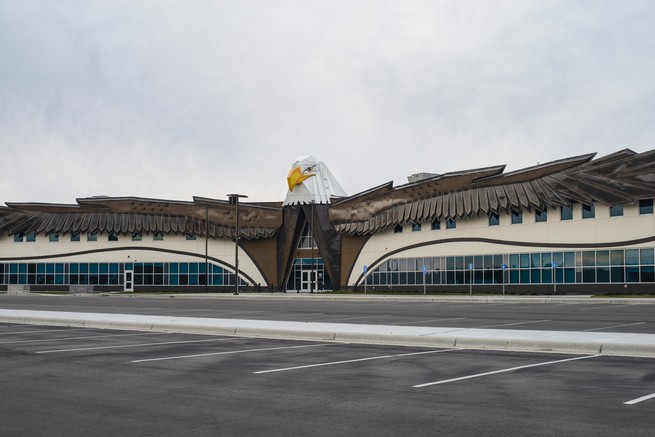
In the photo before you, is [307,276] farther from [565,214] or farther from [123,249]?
[565,214]

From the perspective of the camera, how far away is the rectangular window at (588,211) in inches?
2201

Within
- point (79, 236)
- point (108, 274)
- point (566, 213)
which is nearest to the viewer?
point (566, 213)

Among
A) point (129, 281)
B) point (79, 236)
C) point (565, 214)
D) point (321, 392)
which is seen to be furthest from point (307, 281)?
point (321, 392)

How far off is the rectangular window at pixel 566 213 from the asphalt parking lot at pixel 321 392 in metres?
44.0

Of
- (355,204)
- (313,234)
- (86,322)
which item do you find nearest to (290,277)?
(313,234)

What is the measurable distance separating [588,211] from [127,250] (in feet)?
159

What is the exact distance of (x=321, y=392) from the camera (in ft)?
34.0

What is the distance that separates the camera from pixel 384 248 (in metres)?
70.7

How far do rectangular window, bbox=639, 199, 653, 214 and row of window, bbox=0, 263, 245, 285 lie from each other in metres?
41.1

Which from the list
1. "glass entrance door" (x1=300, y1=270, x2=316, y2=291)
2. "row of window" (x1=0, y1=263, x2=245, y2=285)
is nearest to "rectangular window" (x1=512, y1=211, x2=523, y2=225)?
"glass entrance door" (x1=300, y1=270, x2=316, y2=291)

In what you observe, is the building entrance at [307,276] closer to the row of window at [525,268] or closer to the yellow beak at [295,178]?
the row of window at [525,268]

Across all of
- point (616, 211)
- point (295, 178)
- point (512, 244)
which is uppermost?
point (295, 178)

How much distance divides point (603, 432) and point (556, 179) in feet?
171

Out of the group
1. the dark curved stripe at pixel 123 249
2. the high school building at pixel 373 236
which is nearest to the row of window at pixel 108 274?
the high school building at pixel 373 236
